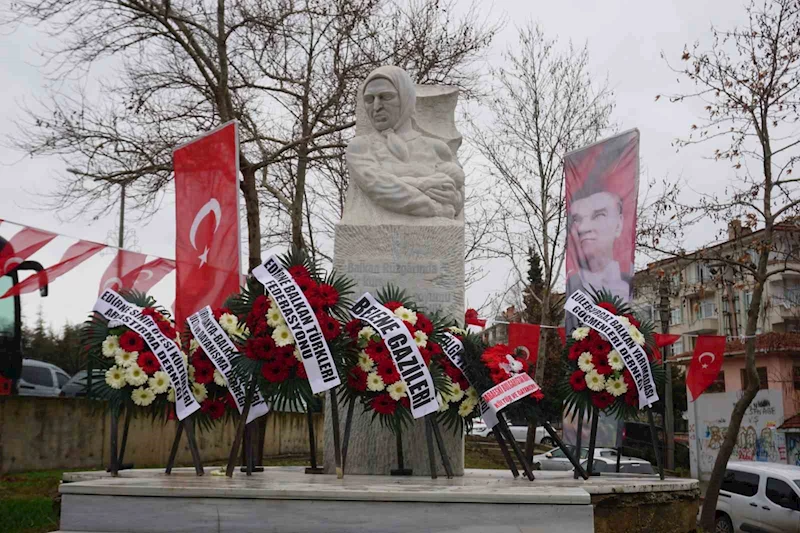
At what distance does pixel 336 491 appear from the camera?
5141 millimetres

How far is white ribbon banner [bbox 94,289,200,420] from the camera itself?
21.1 ft

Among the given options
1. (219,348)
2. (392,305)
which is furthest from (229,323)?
(392,305)

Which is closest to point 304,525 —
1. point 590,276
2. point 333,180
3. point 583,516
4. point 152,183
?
point 583,516

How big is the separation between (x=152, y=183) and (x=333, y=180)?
4.00 m

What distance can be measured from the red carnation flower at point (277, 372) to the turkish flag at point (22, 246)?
19.4 ft

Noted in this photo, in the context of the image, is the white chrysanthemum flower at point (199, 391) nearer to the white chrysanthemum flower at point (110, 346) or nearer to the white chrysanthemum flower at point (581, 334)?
the white chrysanthemum flower at point (110, 346)

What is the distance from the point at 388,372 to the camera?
616 centimetres

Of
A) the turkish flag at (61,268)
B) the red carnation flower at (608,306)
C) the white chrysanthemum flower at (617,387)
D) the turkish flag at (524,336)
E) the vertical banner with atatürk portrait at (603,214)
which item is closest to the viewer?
the white chrysanthemum flower at (617,387)

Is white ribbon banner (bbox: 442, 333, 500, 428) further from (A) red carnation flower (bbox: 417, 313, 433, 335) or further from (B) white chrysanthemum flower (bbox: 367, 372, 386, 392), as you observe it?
(B) white chrysanthemum flower (bbox: 367, 372, 386, 392)

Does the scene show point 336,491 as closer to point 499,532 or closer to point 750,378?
point 499,532

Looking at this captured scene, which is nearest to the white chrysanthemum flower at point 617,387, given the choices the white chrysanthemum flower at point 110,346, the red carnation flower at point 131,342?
the red carnation flower at point 131,342

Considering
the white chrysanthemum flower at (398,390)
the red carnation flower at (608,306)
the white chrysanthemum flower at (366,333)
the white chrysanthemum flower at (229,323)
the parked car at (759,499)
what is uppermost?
the red carnation flower at (608,306)

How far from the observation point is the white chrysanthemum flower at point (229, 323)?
6.61m

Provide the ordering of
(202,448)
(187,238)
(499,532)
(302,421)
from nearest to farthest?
(499,532), (187,238), (202,448), (302,421)
